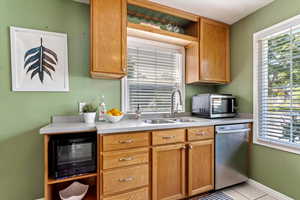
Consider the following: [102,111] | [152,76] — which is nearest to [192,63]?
[152,76]

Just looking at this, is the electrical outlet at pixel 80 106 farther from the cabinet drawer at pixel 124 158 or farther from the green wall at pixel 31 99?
the cabinet drawer at pixel 124 158

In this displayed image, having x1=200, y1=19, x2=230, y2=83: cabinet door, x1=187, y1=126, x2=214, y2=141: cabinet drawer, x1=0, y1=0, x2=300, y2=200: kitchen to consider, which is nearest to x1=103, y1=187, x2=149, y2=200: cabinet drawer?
x1=0, y1=0, x2=300, y2=200: kitchen

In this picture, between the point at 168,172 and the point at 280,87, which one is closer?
the point at 168,172

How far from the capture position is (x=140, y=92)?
7.38 feet

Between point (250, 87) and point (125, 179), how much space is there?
214 centimetres

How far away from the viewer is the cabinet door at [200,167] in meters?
1.74

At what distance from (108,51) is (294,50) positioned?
218cm

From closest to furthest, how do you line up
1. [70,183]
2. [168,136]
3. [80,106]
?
[168,136]
[70,183]
[80,106]

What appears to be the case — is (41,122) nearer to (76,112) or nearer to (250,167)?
(76,112)

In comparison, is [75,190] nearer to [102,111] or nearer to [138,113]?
[102,111]

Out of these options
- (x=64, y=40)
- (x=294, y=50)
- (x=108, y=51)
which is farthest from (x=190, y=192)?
(x=64, y=40)

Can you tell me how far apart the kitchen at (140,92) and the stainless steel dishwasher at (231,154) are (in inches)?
2.8

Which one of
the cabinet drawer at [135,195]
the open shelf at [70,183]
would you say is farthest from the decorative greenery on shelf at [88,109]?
the cabinet drawer at [135,195]

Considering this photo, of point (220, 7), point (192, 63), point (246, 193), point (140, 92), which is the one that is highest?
point (220, 7)
